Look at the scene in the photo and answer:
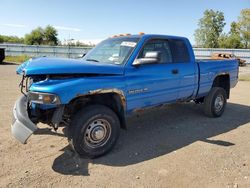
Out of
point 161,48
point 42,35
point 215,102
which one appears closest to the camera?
point 161,48

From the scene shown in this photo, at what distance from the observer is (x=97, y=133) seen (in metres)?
4.38

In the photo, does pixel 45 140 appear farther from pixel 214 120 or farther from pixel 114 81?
pixel 214 120

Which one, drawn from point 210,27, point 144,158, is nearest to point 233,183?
point 144,158

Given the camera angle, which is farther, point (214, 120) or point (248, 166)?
point (214, 120)

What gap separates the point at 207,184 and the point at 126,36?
3157 millimetres

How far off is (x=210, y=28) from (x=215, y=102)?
6142 cm

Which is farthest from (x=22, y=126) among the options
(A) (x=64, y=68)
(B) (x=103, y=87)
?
(B) (x=103, y=87)

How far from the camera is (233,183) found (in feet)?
12.3

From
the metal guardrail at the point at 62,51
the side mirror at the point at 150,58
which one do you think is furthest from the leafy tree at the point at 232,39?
the side mirror at the point at 150,58

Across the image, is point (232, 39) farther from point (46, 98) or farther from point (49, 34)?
point (46, 98)

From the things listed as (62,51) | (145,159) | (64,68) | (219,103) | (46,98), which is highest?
(62,51)

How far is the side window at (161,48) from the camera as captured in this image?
529cm

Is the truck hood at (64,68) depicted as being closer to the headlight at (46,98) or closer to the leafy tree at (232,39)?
the headlight at (46,98)

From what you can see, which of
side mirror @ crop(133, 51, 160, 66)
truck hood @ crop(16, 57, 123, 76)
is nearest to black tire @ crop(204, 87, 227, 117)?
side mirror @ crop(133, 51, 160, 66)
